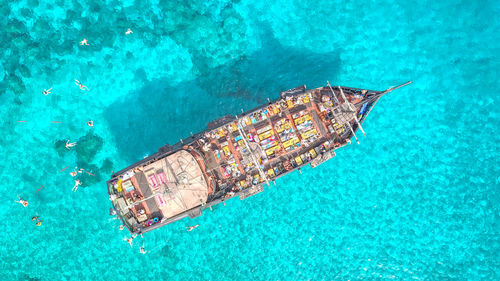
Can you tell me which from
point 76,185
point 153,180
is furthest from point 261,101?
point 76,185

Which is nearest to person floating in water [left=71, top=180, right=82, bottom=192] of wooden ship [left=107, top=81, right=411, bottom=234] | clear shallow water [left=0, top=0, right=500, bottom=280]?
clear shallow water [left=0, top=0, right=500, bottom=280]

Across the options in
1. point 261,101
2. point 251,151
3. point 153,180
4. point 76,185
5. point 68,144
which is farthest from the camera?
point 76,185

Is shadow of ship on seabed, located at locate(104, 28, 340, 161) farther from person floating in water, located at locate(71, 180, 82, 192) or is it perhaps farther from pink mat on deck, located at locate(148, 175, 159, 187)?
pink mat on deck, located at locate(148, 175, 159, 187)

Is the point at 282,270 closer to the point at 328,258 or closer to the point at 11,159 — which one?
the point at 328,258

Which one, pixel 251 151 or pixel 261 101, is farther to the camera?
pixel 261 101

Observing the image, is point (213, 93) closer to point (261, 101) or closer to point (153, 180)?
point (261, 101)

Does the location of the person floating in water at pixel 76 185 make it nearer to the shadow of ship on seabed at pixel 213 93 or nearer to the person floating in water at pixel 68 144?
the person floating in water at pixel 68 144

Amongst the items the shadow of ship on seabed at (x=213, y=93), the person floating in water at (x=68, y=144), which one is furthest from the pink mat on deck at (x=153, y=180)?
the person floating in water at (x=68, y=144)
